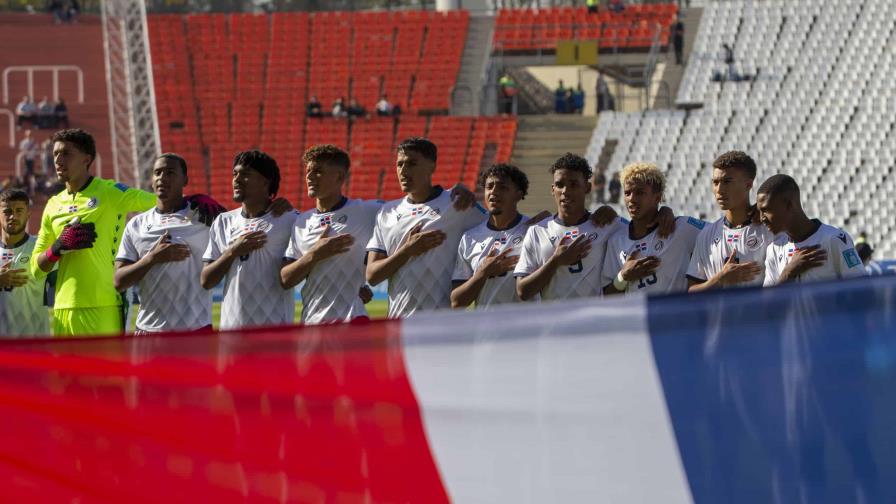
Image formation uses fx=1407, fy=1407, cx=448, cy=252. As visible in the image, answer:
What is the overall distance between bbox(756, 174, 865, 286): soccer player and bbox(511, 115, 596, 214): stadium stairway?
29.5 metres

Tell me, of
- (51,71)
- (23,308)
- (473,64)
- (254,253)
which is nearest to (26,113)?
(51,71)

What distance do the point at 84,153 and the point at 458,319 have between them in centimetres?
506

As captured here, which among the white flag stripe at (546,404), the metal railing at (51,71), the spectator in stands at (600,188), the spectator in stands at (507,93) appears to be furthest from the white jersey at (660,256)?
the metal railing at (51,71)

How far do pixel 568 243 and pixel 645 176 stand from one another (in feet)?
1.72

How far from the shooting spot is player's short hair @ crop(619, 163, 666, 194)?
709 centimetres

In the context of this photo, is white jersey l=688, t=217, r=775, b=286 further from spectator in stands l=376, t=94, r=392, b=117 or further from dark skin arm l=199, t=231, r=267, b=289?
spectator in stands l=376, t=94, r=392, b=117

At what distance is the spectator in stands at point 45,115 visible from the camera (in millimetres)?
40312

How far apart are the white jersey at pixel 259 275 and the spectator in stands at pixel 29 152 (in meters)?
29.9

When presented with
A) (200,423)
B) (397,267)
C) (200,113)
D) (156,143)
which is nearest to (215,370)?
(200,423)

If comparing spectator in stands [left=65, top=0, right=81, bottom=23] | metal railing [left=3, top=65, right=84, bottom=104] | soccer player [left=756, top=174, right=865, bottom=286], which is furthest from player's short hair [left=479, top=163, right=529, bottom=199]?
spectator in stands [left=65, top=0, right=81, bottom=23]

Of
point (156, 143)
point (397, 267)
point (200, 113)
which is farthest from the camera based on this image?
point (200, 113)

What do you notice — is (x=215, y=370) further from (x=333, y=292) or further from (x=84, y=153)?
(x=84, y=153)

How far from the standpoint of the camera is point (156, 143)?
35875 mm

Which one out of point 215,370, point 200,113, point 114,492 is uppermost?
point 200,113
